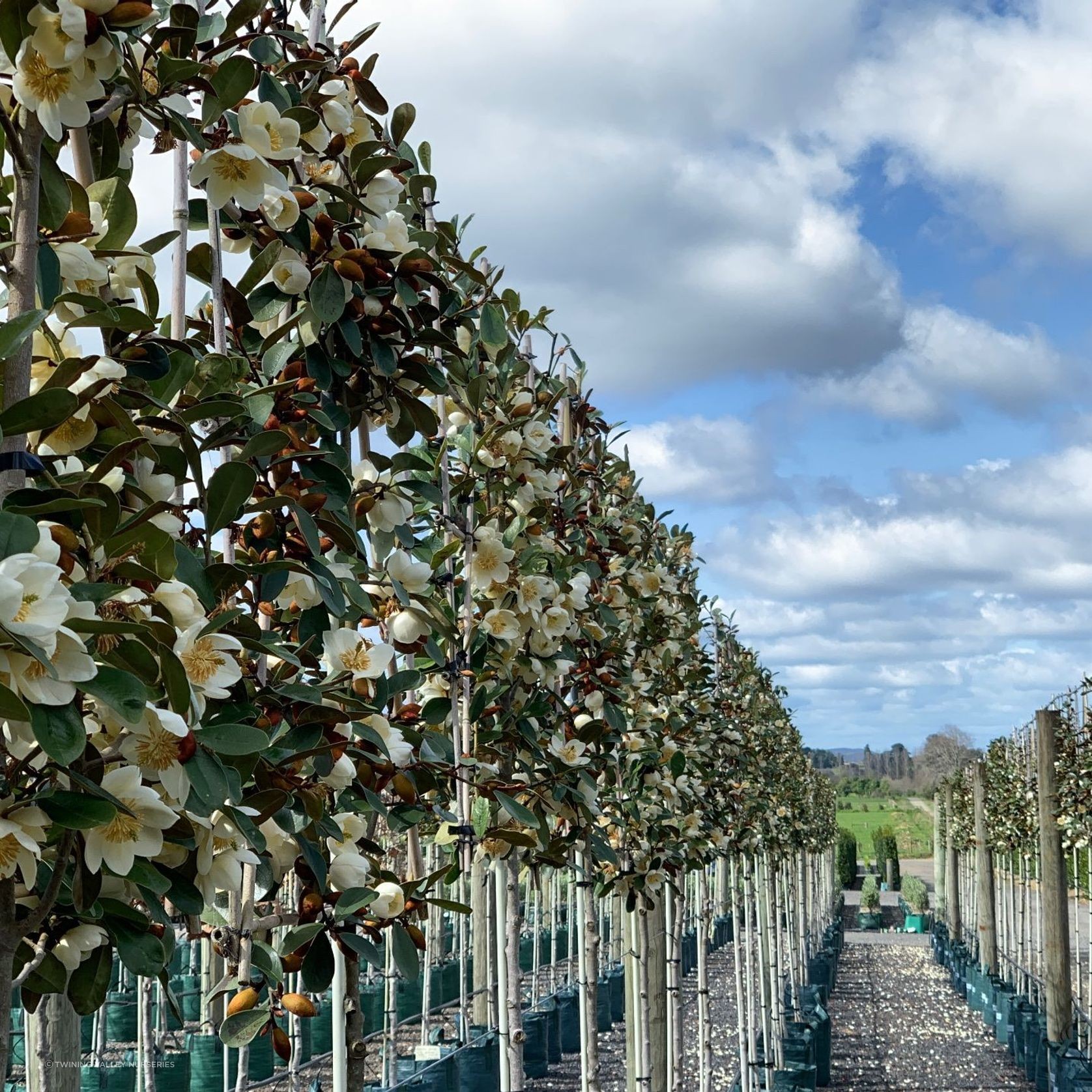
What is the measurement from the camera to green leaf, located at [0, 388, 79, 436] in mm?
924

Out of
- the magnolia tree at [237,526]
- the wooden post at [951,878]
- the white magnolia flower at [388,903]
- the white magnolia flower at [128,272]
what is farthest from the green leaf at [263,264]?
the wooden post at [951,878]

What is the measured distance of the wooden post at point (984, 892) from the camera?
45.0 ft

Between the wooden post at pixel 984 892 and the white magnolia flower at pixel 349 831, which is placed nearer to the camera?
the white magnolia flower at pixel 349 831

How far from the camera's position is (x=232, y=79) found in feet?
3.95

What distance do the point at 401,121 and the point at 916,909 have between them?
88.7 feet

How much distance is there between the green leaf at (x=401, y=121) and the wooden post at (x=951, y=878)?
739 inches

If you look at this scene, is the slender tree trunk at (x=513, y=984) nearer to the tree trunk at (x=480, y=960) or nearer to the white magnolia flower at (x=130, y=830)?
the white magnolia flower at (x=130, y=830)

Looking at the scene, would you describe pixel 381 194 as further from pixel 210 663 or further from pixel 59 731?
pixel 59 731

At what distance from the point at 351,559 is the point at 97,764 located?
1.81ft

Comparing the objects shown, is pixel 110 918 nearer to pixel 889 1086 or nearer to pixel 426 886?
pixel 426 886

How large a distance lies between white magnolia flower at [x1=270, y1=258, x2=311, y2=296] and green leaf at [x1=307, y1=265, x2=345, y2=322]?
0.07 ft

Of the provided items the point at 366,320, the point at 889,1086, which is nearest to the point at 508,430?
the point at 366,320

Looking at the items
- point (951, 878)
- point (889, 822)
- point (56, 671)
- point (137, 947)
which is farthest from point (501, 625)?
point (889, 822)

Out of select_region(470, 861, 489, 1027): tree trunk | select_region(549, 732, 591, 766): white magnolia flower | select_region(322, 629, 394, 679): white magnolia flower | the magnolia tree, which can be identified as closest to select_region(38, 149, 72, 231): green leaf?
the magnolia tree
